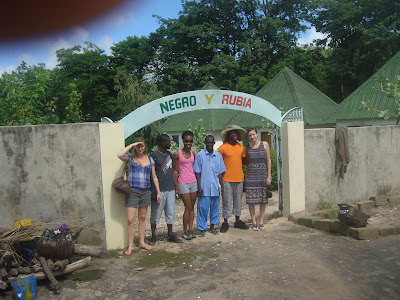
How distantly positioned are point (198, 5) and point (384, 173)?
34107mm

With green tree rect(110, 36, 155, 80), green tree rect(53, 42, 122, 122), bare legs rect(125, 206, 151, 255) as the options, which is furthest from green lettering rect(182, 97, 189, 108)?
green tree rect(110, 36, 155, 80)

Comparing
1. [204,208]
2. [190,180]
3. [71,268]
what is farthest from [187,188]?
[71,268]

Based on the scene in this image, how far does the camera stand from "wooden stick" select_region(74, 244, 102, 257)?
5.59m

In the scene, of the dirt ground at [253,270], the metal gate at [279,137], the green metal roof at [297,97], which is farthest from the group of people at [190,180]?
the green metal roof at [297,97]

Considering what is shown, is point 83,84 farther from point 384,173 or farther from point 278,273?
point 278,273

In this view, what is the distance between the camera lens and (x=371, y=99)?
2039 cm

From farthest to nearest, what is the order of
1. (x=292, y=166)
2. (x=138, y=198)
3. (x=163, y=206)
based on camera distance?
(x=292, y=166) → (x=163, y=206) → (x=138, y=198)

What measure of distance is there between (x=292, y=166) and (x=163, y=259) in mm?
3537

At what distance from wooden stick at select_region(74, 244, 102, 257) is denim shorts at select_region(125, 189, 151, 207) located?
0.81 meters

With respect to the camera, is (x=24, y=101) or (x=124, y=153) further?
(x=24, y=101)

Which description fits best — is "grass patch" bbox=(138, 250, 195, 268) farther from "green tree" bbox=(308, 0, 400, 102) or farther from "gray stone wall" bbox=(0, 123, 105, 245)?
"green tree" bbox=(308, 0, 400, 102)

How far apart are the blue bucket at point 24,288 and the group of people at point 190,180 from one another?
1.80m

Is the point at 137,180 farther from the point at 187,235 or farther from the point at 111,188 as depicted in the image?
the point at 187,235

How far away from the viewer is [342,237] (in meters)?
6.78
